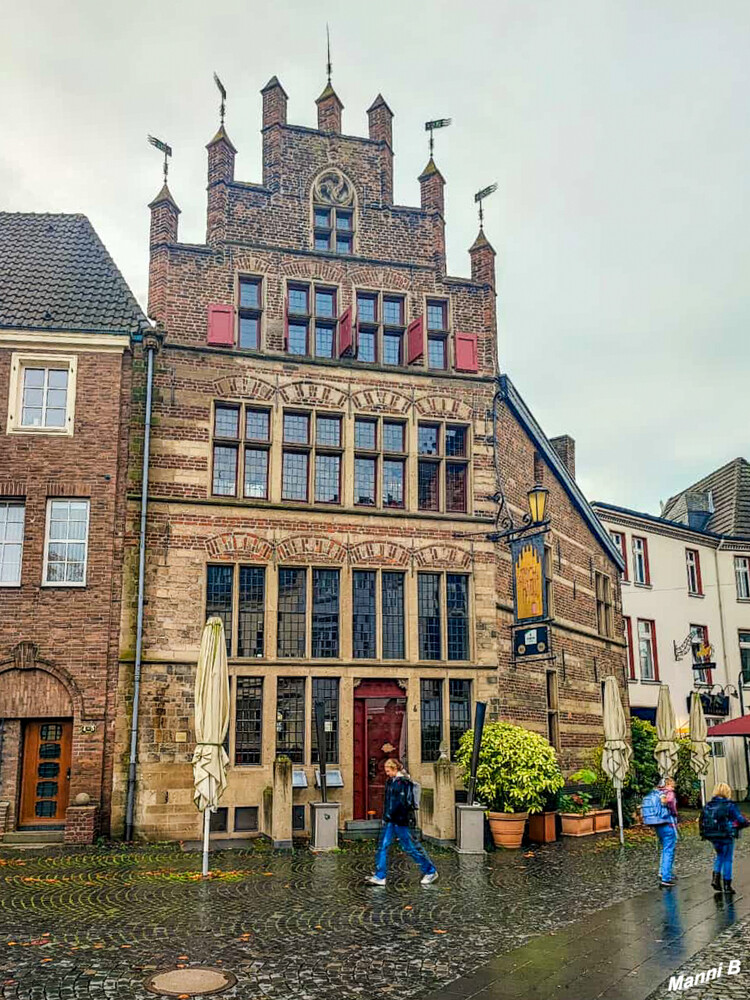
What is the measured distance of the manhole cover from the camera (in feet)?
25.5

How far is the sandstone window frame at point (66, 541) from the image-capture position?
17906 millimetres

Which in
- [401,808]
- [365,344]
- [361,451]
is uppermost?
[365,344]

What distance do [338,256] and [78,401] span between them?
22.3 ft

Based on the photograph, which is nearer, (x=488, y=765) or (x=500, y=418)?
(x=488, y=765)

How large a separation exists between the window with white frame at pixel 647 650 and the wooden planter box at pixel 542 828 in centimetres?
1584

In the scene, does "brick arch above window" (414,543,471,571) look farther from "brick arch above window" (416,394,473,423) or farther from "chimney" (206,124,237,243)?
"chimney" (206,124,237,243)

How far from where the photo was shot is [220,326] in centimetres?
1983

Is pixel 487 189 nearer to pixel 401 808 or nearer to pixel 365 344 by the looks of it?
pixel 365 344

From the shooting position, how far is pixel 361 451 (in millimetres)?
20469

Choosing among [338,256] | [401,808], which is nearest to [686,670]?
[338,256]

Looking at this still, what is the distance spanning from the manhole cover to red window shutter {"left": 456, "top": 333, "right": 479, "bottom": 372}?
1538cm

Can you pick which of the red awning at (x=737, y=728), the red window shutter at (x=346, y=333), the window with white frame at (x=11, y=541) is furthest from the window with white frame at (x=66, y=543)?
the red awning at (x=737, y=728)

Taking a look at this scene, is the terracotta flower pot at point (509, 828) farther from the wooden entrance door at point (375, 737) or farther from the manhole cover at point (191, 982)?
the manhole cover at point (191, 982)

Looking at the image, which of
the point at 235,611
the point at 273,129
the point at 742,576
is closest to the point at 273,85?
the point at 273,129
